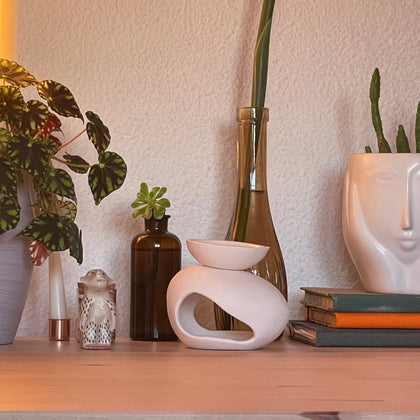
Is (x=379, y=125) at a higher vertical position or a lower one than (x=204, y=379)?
higher

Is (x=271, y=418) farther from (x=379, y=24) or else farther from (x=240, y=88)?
(x=379, y=24)

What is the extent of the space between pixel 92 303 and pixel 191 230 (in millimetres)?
283

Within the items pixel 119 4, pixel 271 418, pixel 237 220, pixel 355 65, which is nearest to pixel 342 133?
pixel 355 65

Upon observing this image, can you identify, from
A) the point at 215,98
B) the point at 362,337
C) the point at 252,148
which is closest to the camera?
the point at 362,337

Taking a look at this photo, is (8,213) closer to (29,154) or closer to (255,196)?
(29,154)

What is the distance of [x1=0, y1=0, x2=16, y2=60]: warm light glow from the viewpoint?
48.0 inches

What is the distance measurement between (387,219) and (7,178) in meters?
0.52

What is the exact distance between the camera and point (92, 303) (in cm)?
110

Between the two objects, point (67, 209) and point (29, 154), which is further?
point (67, 209)

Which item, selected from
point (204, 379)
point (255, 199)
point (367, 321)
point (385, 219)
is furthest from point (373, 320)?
point (204, 379)

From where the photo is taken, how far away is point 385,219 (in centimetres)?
120

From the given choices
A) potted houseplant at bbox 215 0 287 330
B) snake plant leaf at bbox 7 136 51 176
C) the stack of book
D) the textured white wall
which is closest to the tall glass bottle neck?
potted houseplant at bbox 215 0 287 330

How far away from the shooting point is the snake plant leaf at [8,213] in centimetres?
103

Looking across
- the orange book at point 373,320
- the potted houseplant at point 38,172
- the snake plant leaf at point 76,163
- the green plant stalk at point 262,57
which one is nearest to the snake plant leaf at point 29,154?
the potted houseplant at point 38,172
